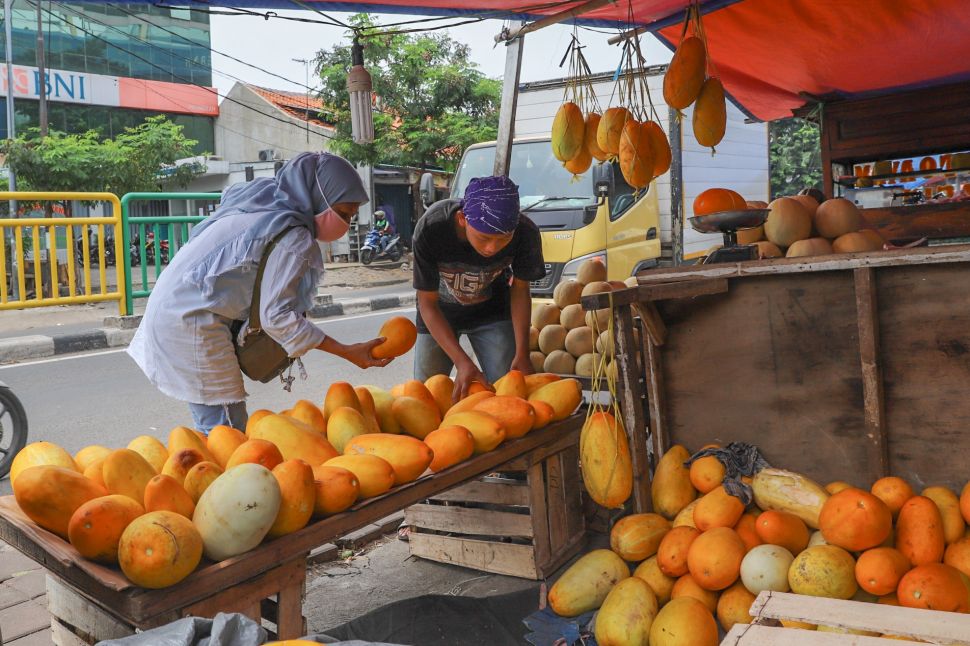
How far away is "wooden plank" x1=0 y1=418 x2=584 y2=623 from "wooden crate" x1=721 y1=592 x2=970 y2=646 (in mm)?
958

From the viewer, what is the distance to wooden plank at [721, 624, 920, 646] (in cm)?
159

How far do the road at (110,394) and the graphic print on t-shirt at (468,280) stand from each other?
2.74m

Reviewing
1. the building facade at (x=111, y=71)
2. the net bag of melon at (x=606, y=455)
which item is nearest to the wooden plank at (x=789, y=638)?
the net bag of melon at (x=606, y=455)

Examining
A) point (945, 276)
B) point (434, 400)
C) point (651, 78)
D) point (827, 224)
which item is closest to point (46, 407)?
point (434, 400)

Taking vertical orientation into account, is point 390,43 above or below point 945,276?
above

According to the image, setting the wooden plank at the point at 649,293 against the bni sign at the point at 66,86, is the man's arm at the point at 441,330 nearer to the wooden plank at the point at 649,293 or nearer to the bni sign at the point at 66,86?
the wooden plank at the point at 649,293

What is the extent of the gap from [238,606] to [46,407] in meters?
5.37

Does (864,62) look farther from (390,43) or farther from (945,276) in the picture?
(390,43)

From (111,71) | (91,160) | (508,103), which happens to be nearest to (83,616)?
(508,103)

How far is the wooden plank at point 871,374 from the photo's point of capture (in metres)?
2.70

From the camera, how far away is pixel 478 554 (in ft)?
10.7

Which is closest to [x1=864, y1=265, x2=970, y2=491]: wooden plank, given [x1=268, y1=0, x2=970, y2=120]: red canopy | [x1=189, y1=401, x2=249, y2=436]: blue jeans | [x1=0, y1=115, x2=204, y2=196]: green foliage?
[x1=268, y1=0, x2=970, y2=120]: red canopy

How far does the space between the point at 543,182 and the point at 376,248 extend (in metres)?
→ 11.4

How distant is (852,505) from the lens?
2350 millimetres
